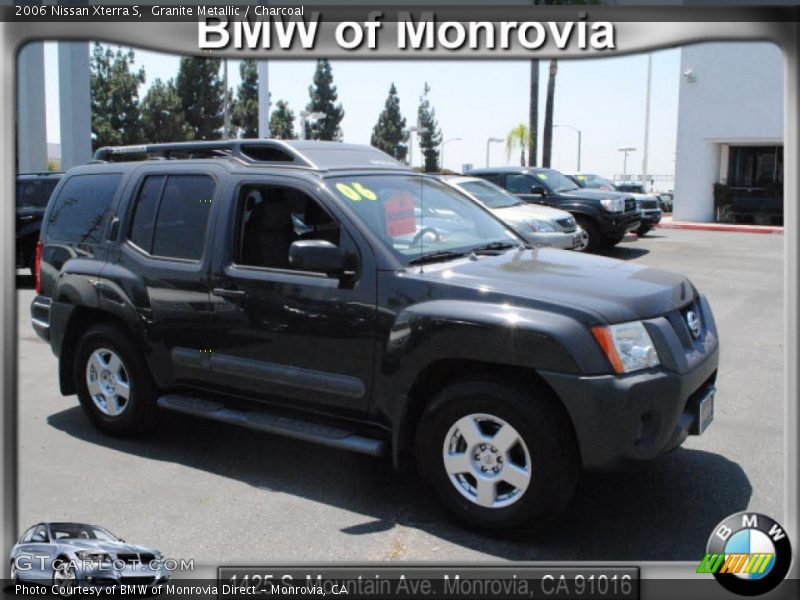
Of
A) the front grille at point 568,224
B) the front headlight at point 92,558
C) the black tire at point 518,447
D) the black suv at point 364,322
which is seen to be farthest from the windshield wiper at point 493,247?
the front grille at point 568,224

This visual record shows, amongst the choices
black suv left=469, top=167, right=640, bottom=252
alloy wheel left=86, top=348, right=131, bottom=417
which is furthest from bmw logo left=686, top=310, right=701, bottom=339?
black suv left=469, top=167, right=640, bottom=252

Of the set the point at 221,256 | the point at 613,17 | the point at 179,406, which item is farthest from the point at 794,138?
the point at 179,406

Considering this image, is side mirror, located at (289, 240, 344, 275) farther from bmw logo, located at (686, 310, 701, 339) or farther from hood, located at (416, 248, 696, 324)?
bmw logo, located at (686, 310, 701, 339)

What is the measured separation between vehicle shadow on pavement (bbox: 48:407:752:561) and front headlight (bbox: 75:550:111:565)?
114cm

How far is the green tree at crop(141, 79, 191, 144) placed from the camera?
153 inches

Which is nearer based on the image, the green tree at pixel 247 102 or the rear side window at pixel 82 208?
the green tree at pixel 247 102

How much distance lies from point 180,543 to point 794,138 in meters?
3.13

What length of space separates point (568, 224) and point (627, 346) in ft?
28.8

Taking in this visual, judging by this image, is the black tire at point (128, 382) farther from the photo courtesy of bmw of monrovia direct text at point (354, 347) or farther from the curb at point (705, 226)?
the curb at point (705, 226)

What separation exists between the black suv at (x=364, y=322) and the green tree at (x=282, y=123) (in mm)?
116

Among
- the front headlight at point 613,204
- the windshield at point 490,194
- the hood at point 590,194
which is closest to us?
the windshield at point 490,194

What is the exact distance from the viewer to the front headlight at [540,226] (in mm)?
11297

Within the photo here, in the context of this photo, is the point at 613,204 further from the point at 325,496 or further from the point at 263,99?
the point at 263,99

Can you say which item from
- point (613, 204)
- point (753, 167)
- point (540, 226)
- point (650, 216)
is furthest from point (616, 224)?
point (753, 167)
